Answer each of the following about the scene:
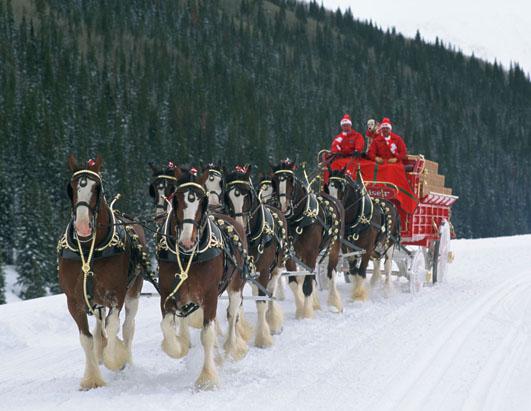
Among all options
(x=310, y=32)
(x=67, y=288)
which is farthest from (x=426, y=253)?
(x=310, y=32)

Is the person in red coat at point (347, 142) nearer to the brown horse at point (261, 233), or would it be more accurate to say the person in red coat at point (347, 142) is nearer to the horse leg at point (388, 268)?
the horse leg at point (388, 268)

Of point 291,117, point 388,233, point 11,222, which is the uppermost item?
point 291,117

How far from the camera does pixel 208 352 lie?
19.4 ft

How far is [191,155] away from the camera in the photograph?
67.7 m

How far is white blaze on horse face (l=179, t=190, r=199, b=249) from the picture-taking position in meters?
5.50

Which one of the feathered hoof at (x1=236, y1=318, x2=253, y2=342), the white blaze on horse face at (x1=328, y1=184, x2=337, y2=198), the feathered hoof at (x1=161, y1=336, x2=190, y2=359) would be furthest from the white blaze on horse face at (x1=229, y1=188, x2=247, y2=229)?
the white blaze on horse face at (x1=328, y1=184, x2=337, y2=198)

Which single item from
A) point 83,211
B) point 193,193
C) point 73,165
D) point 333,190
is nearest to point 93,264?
point 83,211

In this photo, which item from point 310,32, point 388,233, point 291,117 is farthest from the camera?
point 310,32

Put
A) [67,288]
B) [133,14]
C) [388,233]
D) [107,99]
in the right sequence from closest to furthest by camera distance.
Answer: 1. [67,288]
2. [388,233]
3. [107,99]
4. [133,14]

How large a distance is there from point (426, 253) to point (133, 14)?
102 meters

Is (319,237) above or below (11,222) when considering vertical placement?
above

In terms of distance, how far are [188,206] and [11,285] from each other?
37168mm

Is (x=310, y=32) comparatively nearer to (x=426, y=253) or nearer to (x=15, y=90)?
(x=15, y=90)

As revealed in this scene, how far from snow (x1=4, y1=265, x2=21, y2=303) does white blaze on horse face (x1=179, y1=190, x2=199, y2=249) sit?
109 ft
